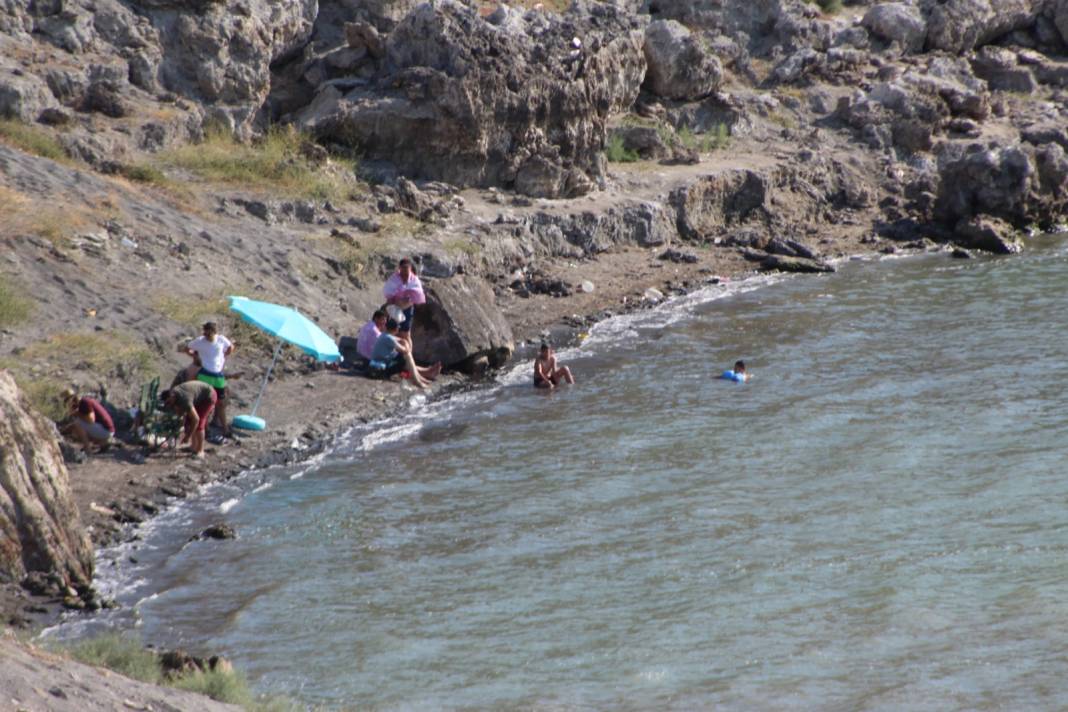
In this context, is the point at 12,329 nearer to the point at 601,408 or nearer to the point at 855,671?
the point at 601,408

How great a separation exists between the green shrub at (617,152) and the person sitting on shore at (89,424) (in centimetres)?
1725

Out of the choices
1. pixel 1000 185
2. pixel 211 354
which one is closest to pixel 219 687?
pixel 211 354

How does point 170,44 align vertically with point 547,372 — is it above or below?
above

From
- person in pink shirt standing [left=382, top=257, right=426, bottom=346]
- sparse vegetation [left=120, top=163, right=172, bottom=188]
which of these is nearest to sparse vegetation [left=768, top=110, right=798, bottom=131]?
person in pink shirt standing [left=382, top=257, right=426, bottom=346]

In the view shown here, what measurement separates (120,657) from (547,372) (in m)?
10.6

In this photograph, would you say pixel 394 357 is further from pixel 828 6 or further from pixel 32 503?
pixel 828 6

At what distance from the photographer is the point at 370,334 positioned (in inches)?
768

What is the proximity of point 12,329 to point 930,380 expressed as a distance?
1264 cm

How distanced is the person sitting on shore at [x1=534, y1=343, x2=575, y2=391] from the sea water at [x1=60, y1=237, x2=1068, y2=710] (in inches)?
10.2

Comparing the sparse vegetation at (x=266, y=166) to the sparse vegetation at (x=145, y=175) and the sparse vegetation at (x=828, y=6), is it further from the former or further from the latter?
the sparse vegetation at (x=828, y=6)

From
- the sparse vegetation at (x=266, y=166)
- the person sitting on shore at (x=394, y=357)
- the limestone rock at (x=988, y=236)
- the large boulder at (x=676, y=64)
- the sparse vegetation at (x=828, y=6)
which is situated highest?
the sparse vegetation at (x=828, y=6)

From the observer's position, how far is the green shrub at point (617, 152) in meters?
30.7

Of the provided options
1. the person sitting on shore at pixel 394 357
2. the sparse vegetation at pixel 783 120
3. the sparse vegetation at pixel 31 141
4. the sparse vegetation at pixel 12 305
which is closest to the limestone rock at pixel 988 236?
the sparse vegetation at pixel 783 120

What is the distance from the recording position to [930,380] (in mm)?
19703
